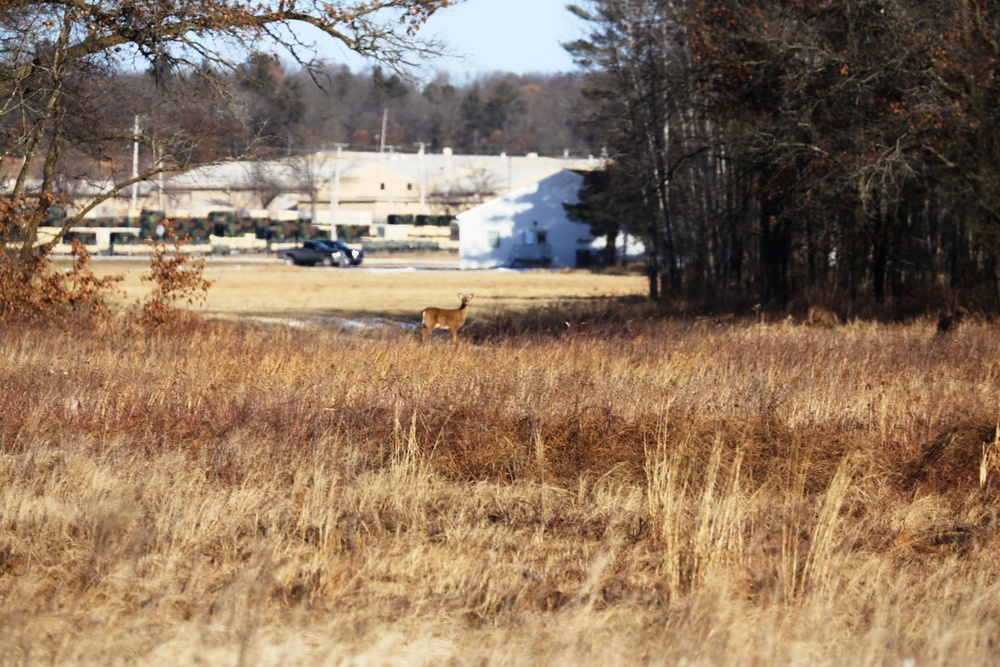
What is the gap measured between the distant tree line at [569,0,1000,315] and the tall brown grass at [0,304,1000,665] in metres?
8.55

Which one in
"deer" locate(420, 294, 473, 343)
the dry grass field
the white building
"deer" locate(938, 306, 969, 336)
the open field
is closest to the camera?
the dry grass field

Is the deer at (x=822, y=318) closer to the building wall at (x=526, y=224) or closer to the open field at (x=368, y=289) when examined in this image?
the open field at (x=368, y=289)

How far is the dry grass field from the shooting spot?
5.38 m

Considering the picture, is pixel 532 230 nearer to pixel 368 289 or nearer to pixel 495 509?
pixel 368 289

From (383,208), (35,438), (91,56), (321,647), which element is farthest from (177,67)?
(383,208)

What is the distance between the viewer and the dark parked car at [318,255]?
2699 inches

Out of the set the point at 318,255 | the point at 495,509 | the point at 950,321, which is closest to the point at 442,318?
A: the point at 950,321

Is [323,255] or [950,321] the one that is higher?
[323,255]

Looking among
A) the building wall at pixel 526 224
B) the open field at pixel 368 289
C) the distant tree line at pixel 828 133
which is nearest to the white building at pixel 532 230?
the building wall at pixel 526 224

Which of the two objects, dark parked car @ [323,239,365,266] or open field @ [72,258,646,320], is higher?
dark parked car @ [323,239,365,266]

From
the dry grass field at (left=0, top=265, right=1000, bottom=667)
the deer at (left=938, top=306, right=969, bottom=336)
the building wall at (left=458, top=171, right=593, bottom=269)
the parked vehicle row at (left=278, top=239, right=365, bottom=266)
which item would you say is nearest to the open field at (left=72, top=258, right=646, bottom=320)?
the parked vehicle row at (left=278, top=239, right=365, bottom=266)

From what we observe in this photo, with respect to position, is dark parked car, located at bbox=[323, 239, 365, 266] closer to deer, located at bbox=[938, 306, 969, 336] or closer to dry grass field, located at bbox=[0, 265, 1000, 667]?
deer, located at bbox=[938, 306, 969, 336]

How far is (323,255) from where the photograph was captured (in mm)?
68688

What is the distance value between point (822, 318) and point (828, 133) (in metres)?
4.19
